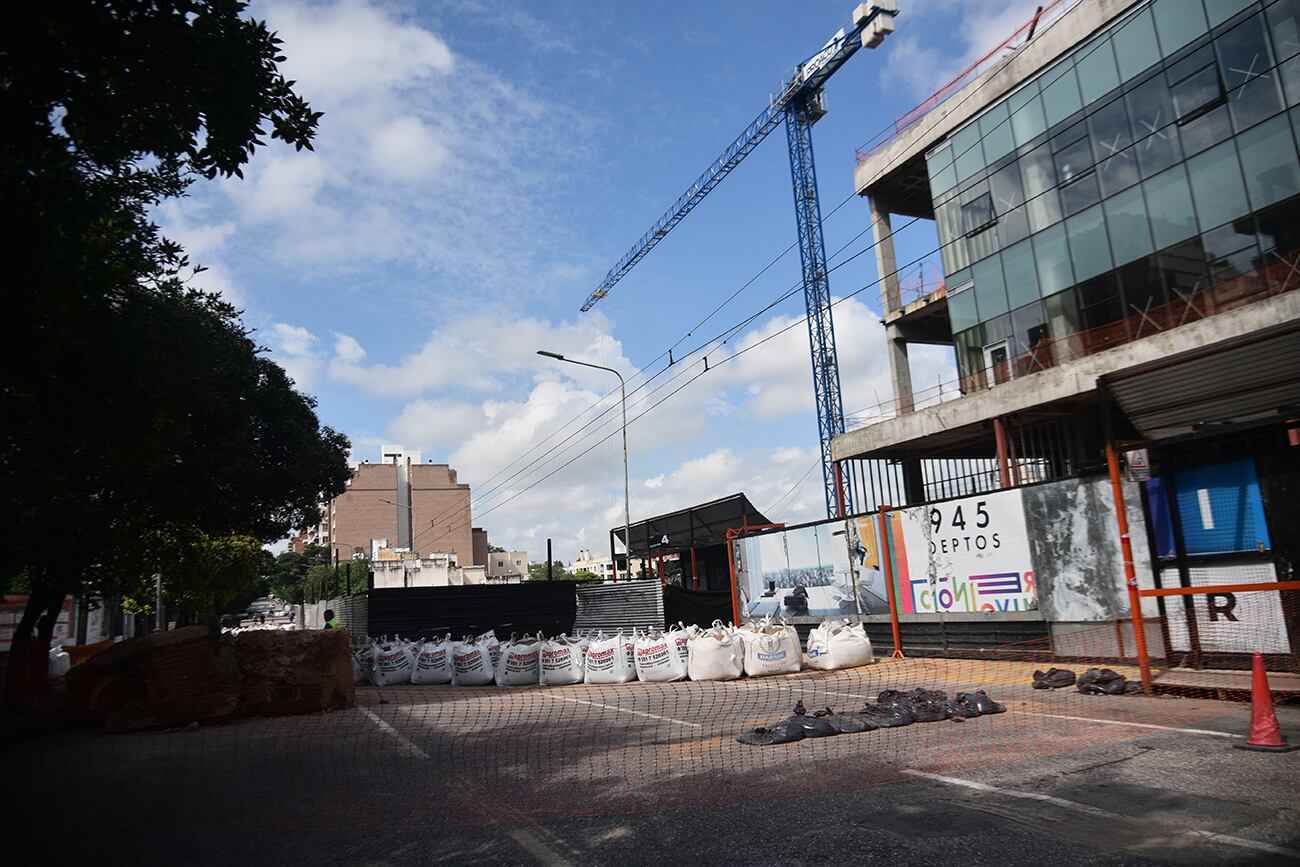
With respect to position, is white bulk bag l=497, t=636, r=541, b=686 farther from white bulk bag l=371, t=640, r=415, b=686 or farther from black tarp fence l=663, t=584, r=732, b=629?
black tarp fence l=663, t=584, r=732, b=629

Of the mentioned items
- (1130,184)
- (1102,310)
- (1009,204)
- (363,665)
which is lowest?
(363,665)

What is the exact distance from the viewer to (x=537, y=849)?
4836 mm

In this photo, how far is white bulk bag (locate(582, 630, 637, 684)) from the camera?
567 inches

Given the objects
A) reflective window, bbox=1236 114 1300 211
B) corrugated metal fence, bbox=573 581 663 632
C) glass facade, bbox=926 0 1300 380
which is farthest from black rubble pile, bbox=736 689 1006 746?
reflective window, bbox=1236 114 1300 211

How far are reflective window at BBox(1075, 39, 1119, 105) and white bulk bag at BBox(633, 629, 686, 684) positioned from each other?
2082cm

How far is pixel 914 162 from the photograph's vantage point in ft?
104

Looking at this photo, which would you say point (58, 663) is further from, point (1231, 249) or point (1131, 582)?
point (1231, 249)

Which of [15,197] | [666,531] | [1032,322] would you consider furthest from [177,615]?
[15,197]

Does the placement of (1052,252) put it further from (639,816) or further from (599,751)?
(639,816)

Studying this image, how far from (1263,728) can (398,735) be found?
8.71 metres

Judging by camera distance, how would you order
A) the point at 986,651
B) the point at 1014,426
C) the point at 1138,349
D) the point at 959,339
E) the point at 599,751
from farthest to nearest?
the point at 959,339, the point at 1014,426, the point at 1138,349, the point at 986,651, the point at 599,751

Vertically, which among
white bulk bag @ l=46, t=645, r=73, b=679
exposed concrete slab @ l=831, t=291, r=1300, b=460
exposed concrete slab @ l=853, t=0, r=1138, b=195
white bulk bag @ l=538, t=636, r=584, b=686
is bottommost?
white bulk bag @ l=538, t=636, r=584, b=686

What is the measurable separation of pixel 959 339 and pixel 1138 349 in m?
7.28

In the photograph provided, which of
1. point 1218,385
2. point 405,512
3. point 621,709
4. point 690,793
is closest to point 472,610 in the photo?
point 621,709
